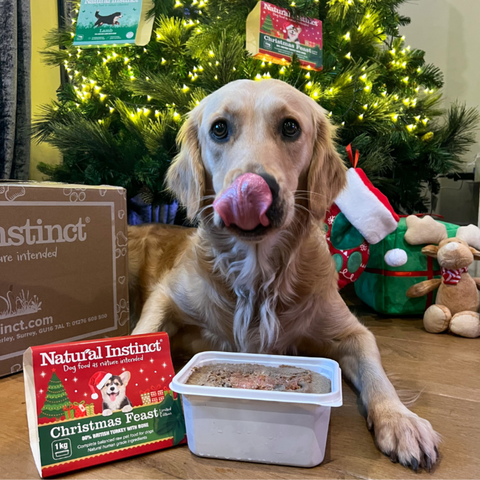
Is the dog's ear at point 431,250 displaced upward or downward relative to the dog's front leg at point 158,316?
upward

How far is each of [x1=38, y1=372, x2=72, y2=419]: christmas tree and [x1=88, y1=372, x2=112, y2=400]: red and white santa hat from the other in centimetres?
5

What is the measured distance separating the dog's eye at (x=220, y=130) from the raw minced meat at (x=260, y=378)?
698mm

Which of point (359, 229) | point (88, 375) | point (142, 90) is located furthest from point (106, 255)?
point (359, 229)

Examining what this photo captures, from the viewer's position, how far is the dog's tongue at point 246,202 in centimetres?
92

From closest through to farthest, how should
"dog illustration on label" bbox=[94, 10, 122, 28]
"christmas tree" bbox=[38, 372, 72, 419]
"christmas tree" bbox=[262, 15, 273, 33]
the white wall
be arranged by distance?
"christmas tree" bbox=[38, 372, 72, 419] → "christmas tree" bbox=[262, 15, 273, 33] → "dog illustration on label" bbox=[94, 10, 122, 28] → the white wall

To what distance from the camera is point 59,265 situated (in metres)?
1.34

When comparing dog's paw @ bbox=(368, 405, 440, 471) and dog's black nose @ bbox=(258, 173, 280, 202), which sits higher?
dog's black nose @ bbox=(258, 173, 280, 202)

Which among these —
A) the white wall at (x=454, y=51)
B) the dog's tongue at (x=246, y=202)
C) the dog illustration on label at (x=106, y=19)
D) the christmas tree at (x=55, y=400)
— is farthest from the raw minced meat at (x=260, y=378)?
the white wall at (x=454, y=51)

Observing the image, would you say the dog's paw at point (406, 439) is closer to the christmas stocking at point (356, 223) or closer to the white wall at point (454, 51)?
the christmas stocking at point (356, 223)

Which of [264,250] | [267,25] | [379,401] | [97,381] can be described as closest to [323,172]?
[264,250]

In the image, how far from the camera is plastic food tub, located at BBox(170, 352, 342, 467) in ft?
2.53

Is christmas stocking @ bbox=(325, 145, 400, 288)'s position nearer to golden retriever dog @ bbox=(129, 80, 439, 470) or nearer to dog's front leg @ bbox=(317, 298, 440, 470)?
golden retriever dog @ bbox=(129, 80, 439, 470)

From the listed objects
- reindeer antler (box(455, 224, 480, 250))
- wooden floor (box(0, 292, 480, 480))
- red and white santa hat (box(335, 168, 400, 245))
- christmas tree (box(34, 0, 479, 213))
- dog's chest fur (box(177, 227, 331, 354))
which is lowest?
wooden floor (box(0, 292, 480, 480))

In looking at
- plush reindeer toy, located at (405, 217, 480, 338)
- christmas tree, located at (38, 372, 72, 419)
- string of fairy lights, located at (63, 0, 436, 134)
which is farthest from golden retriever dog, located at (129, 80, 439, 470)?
string of fairy lights, located at (63, 0, 436, 134)
